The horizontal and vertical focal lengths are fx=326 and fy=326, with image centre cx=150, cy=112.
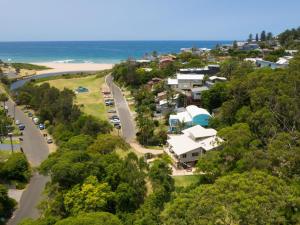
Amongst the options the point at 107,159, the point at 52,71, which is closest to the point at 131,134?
the point at 107,159

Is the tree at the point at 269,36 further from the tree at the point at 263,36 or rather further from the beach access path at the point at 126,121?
the beach access path at the point at 126,121

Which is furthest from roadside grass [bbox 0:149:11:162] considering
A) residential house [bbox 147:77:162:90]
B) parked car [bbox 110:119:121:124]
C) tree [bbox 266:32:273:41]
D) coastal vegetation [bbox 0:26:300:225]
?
tree [bbox 266:32:273:41]

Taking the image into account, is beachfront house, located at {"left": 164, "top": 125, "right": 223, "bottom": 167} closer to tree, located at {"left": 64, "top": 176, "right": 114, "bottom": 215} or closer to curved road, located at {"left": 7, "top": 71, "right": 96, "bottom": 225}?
tree, located at {"left": 64, "top": 176, "right": 114, "bottom": 215}

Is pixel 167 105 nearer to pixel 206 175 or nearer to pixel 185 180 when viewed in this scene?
pixel 185 180

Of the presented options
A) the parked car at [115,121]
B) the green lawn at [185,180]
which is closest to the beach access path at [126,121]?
the parked car at [115,121]

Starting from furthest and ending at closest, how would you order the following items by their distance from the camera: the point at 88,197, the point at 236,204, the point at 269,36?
the point at 269,36, the point at 88,197, the point at 236,204

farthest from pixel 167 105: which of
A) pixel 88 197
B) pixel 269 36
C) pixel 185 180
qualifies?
pixel 269 36
